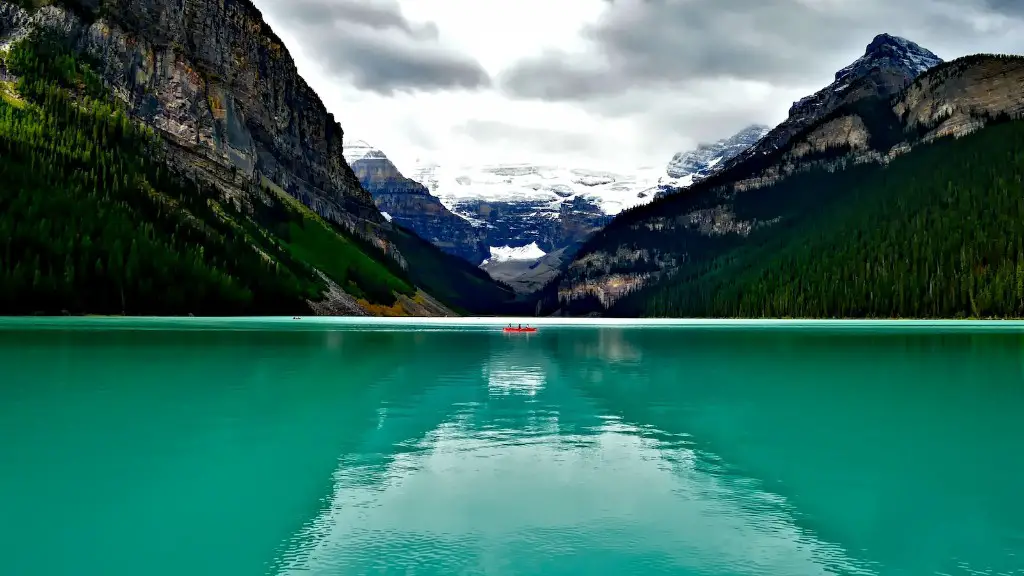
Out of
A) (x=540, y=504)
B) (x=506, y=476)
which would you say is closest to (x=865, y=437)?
(x=506, y=476)

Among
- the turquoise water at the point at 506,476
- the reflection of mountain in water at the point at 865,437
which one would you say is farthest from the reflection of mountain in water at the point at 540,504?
the reflection of mountain in water at the point at 865,437

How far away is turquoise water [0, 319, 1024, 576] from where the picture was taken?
16984 millimetres

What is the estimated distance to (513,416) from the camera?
39031 mm

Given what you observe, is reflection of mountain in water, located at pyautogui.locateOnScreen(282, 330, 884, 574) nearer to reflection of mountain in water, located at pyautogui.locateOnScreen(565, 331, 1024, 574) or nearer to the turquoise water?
the turquoise water

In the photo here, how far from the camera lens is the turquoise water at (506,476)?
55.7ft

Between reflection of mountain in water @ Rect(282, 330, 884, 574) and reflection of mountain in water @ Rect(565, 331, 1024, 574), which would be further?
reflection of mountain in water @ Rect(565, 331, 1024, 574)

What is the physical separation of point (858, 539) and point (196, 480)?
63.1 ft

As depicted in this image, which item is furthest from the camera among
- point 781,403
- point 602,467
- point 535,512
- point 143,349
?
point 143,349

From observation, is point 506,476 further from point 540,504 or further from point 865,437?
point 865,437

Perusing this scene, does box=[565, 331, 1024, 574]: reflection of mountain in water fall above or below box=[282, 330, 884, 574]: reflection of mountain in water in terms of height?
above

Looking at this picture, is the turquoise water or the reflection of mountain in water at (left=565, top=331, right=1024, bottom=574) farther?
the reflection of mountain in water at (left=565, top=331, right=1024, bottom=574)

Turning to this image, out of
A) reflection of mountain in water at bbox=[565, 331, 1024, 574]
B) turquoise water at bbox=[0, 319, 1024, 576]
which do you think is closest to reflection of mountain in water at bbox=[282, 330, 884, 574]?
turquoise water at bbox=[0, 319, 1024, 576]

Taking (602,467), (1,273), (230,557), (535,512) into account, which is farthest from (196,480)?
(1,273)

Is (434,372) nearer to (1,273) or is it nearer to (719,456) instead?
(719,456)
